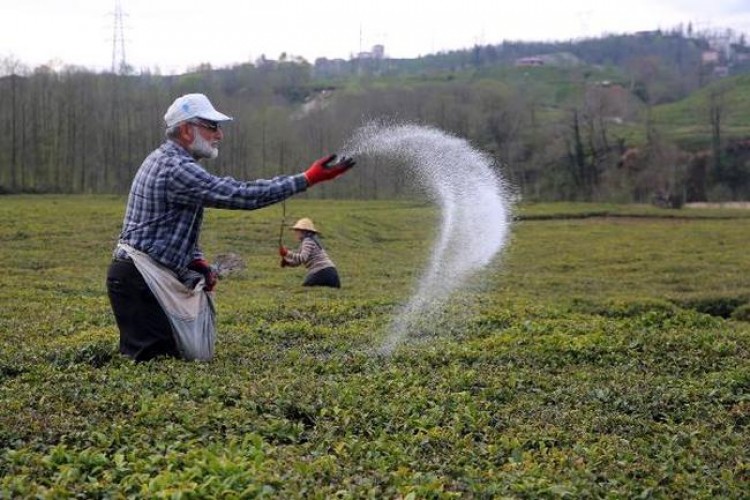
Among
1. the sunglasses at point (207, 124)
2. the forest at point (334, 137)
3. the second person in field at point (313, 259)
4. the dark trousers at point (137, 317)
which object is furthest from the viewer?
the forest at point (334, 137)

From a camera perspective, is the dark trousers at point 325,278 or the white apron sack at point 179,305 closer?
the white apron sack at point 179,305

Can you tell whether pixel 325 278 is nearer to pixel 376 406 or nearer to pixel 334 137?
pixel 376 406

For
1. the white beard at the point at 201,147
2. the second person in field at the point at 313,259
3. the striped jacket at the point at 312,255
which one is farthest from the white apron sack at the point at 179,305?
the second person in field at the point at 313,259

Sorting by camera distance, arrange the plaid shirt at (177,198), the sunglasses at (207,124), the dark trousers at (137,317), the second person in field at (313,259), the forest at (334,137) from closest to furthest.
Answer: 1. the plaid shirt at (177,198)
2. the dark trousers at (137,317)
3. the sunglasses at (207,124)
4. the second person in field at (313,259)
5. the forest at (334,137)

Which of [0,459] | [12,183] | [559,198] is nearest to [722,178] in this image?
[559,198]

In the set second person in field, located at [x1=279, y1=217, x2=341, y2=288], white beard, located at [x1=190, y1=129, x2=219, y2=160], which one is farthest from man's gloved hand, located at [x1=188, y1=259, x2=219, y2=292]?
second person in field, located at [x1=279, y1=217, x2=341, y2=288]

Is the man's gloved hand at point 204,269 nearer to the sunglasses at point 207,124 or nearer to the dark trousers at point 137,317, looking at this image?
the dark trousers at point 137,317

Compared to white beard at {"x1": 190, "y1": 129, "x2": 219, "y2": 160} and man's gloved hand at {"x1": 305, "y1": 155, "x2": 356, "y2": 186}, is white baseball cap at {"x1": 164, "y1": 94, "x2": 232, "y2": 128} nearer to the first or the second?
white beard at {"x1": 190, "y1": 129, "x2": 219, "y2": 160}

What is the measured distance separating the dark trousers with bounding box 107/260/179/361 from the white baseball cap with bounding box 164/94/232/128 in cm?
131

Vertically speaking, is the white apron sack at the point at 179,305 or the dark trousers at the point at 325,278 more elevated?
the white apron sack at the point at 179,305

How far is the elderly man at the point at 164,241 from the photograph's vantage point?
8.20 metres

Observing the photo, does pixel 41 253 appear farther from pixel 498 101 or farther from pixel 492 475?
pixel 498 101

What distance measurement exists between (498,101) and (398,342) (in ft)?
205

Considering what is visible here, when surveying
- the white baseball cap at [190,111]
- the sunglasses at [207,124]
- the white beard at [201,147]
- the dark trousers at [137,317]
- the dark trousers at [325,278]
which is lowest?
the dark trousers at [325,278]
